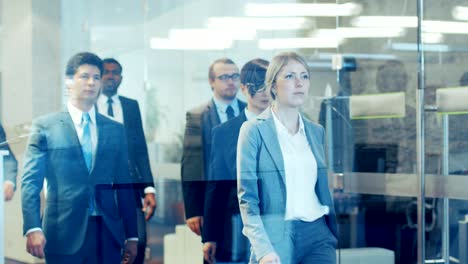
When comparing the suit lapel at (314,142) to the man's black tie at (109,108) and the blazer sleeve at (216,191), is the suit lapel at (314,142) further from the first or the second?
the man's black tie at (109,108)

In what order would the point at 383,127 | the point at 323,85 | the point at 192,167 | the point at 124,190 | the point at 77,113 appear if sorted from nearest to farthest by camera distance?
the point at 77,113 → the point at 124,190 → the point at 192,167 → the point at 323,85 → the point at 383,127

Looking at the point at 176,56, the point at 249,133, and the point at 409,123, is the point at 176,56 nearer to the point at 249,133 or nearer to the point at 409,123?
the point at 249,133

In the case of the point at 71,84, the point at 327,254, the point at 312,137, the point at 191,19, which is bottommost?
the point at 327,254

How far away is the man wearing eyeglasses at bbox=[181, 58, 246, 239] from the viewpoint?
4.05 meters

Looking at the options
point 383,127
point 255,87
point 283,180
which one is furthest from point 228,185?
point 383,127

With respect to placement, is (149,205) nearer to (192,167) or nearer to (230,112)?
(192,167)

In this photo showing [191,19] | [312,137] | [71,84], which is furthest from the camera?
[312,137]

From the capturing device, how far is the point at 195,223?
411cm

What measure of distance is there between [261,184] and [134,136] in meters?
0.77

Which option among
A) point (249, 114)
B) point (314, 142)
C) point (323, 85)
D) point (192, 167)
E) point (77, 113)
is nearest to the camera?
point (77, 113)

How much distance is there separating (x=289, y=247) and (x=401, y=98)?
156 cm

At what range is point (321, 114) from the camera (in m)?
4.54

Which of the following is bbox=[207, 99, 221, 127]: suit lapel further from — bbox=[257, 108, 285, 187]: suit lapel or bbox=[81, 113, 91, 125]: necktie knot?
bbox=[81, 113, 91, 125]: necktie knot

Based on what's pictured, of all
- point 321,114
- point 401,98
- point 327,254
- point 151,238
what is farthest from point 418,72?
point 151,238
